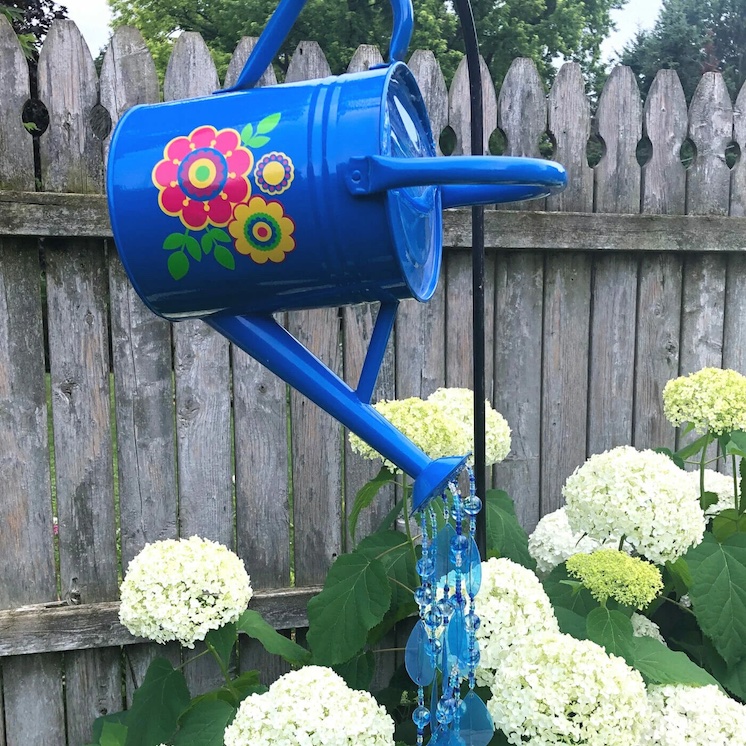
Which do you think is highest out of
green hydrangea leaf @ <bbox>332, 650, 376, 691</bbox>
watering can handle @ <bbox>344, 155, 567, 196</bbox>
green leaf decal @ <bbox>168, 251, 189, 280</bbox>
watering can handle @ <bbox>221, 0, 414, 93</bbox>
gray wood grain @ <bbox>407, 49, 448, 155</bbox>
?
gray wood grain @ <bbox>407, 49, 448, 155</bbox>

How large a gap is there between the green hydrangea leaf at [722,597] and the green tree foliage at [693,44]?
433 inches

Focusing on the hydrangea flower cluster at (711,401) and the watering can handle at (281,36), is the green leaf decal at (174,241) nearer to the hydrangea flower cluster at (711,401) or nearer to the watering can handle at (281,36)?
the watering can handle at (281,36)

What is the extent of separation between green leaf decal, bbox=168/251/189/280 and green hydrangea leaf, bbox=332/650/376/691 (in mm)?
944

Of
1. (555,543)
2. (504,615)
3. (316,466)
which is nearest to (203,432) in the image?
(316,466)

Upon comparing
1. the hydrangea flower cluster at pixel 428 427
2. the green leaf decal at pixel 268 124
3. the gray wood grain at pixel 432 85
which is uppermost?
the gray wood grain at pixel 432 85

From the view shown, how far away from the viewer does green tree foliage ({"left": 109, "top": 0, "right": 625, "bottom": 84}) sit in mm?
10844

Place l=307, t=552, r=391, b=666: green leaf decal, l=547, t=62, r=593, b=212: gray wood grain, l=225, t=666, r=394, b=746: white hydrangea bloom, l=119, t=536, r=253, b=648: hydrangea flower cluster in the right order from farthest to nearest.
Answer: l=547, t=62, r=593, b=212: gray wood grain
l=307, t=552, r=391, b=666: green leaf decal
l=119, t=536, r=253, b=648: hydrangea flower cluster
l=225, t=666, r=394, b=746: white hydrangea bloom

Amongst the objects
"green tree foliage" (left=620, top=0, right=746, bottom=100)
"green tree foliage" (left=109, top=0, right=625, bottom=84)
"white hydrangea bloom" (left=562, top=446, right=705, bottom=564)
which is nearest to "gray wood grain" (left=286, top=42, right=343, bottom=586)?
"white hydrangea bloom" (left=562, top=446, right=705, bottom=564)

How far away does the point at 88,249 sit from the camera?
155 cm

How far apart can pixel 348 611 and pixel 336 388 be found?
69cm

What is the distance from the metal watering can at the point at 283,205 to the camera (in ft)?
2.02

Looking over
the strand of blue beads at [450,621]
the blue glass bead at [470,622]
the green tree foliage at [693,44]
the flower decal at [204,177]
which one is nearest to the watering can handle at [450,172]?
the flower decal at [204,177]

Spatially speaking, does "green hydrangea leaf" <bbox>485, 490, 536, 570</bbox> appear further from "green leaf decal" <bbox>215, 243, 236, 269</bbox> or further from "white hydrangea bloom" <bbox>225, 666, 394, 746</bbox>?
"green leaf decal" <bbox>215, 243, 236, 269</bbox>

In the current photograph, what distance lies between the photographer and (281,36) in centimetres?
68
